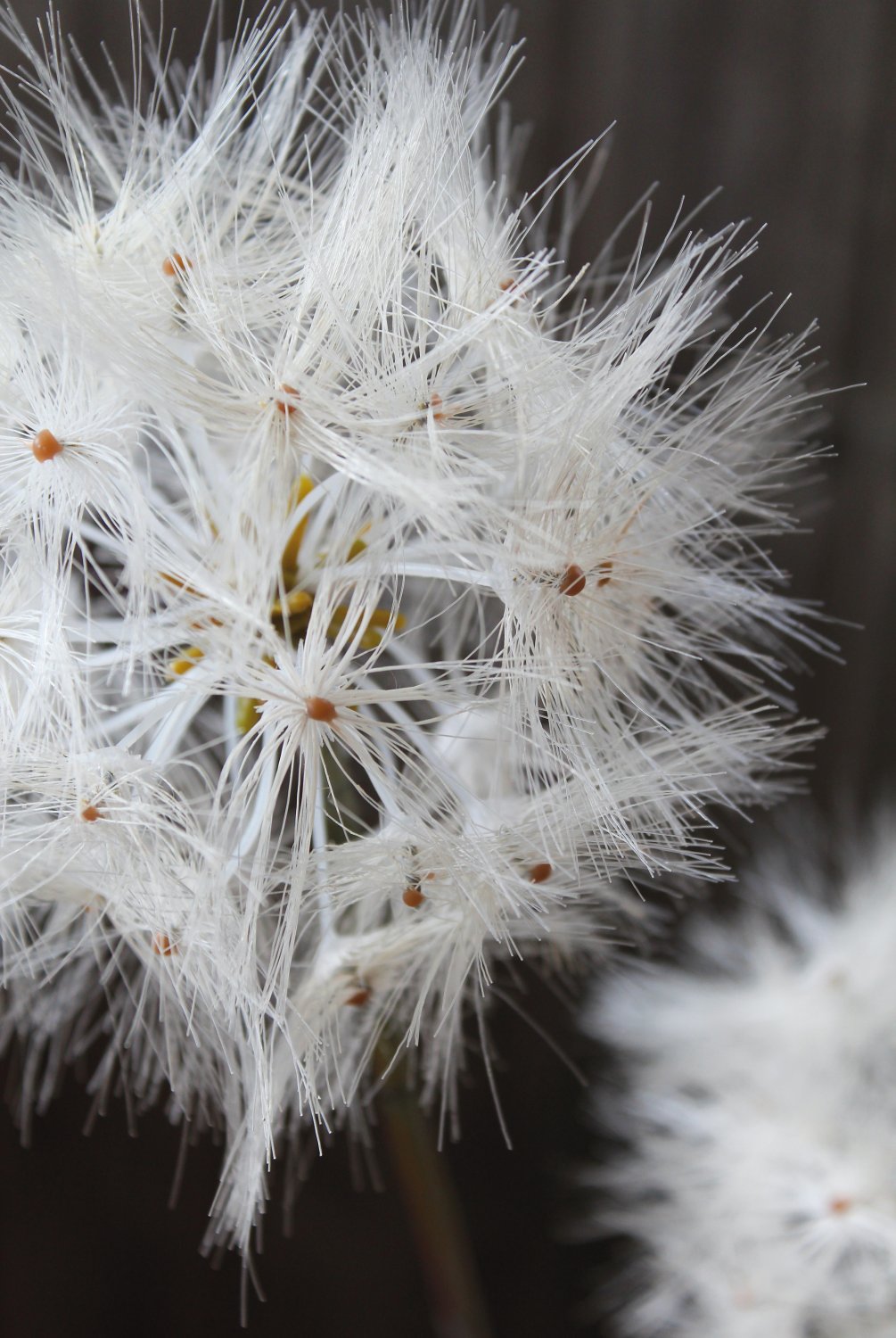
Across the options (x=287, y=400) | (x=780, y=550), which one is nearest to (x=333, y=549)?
(x=287, y=400)

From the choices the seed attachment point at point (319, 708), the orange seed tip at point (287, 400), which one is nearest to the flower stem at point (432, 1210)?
the seed attachment point at point (319, 708)

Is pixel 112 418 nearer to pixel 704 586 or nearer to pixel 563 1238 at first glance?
pixel 704 586

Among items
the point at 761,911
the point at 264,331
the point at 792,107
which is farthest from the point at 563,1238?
the point at 792,107

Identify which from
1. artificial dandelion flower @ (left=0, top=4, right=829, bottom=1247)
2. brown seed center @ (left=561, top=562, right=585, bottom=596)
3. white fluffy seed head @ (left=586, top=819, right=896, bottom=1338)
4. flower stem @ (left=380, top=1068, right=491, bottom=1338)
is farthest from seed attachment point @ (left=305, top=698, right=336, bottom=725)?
white fluffy seed head @ (left=586, top=819, right=896, bottom=1338)

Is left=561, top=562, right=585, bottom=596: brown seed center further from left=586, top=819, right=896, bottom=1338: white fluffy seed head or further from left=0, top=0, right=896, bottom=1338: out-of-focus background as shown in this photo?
left=0, top=0, right=896, bottom=1338: out-of-focus background

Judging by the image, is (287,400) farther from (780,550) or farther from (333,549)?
(780,550)

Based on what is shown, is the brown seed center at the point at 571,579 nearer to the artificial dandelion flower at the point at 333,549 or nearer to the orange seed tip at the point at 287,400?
the artificial dandelion flower at the point at 333,549
